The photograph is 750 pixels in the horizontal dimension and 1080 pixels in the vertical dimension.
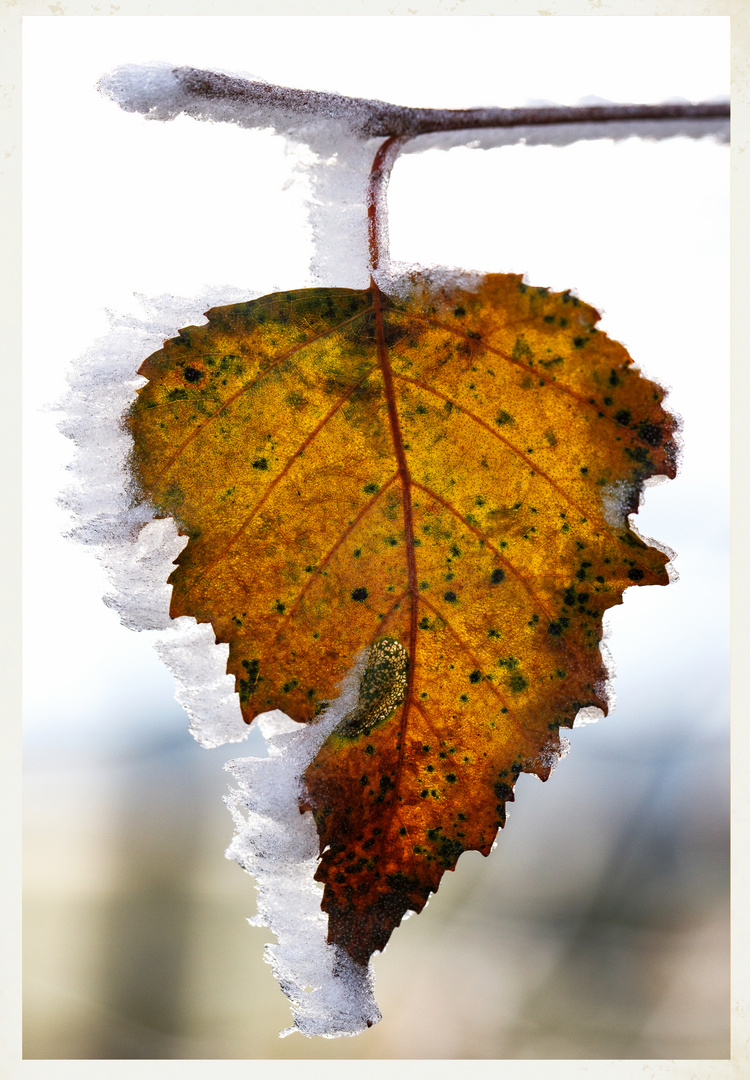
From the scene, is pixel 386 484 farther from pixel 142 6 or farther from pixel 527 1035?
pixel 527 1035

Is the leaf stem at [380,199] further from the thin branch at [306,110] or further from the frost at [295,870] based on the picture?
the frost at [295,870]

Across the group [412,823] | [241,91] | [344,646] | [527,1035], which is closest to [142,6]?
[241,91]

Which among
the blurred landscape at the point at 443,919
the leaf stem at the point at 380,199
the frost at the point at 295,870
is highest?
the leaf stem at the point at 380,199

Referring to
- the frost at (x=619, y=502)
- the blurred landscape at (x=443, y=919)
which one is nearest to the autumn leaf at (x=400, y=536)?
the frost at (x=619, y=502)

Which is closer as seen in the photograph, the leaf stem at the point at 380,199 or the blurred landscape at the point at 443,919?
the leaf stem at the point at 380,199

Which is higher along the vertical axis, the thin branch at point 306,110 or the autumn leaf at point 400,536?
the thin branch at point 306,110

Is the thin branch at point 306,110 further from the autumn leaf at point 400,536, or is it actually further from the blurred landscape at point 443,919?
the blurred landscape at point 443,919

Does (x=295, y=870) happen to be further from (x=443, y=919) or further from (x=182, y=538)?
(x=443, y=919)

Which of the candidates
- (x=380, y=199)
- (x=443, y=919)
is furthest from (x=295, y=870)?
(x=443, y=919)
